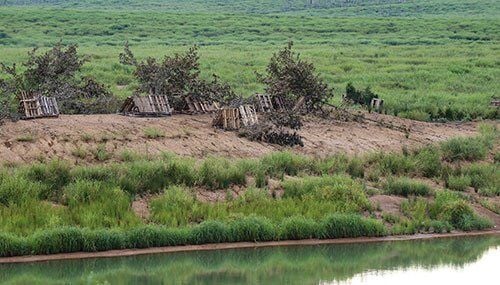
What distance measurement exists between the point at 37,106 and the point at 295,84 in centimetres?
668

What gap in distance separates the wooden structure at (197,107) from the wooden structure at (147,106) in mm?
649

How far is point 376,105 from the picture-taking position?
28.0 m

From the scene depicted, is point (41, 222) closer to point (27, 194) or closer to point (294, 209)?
point (27, 194)

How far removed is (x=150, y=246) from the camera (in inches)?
651

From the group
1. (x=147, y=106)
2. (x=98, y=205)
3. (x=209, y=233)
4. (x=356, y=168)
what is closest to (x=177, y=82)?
(x=147, y=106)

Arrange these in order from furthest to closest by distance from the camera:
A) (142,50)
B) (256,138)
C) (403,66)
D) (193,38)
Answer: (193,38) < (142,50) < (403,66) < (256,138)

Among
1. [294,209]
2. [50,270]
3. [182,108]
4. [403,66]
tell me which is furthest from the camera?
[403,66]

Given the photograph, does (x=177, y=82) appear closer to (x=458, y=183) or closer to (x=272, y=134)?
(x=272, y=134)

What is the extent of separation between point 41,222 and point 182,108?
8651mm

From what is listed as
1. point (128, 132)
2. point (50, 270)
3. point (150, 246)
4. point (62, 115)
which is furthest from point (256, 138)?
point (50, 270)

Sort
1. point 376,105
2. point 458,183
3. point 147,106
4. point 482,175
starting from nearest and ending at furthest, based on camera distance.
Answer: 1. point 458,183
2. point 482,175
3. point 147,106
4. point 376,105

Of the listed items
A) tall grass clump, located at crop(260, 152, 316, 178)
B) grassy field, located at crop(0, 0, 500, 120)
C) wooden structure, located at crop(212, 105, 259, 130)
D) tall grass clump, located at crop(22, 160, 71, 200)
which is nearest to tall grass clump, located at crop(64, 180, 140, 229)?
tall grass clump, located at crop(22, 160, 71, 200)

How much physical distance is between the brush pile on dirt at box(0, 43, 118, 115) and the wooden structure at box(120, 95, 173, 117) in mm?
599

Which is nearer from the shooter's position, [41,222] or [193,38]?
[41,222]
